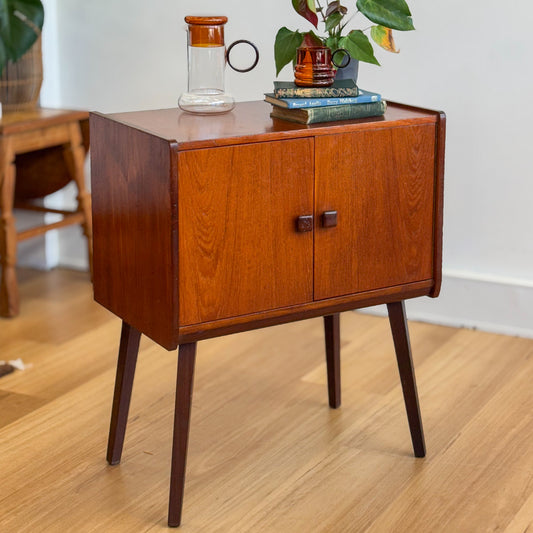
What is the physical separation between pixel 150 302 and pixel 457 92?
136cm

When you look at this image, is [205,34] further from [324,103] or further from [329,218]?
[329,218]

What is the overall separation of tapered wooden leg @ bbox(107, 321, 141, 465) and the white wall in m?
1.17

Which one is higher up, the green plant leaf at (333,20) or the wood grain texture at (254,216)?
the green plant leaf at (333,20)

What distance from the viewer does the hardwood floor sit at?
1.89m

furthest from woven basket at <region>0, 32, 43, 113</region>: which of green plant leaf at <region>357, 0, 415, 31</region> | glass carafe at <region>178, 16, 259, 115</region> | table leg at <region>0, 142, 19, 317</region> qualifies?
green plant leaf at <region>357, 0, 415, 31</region>

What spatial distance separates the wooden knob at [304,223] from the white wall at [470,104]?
44.9 inches

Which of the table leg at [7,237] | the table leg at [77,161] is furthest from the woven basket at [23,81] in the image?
the table leg at [7,237]

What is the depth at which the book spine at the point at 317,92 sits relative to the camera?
187cm

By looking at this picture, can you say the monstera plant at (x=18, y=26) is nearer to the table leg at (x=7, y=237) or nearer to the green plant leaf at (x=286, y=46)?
the table leg at (x=7, y=237)

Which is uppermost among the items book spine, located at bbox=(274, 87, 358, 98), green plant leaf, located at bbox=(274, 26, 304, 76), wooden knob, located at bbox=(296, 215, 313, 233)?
green plant leaf, located at bbox=(274, 26, 304, 76)

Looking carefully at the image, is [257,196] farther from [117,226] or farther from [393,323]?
[393,323]

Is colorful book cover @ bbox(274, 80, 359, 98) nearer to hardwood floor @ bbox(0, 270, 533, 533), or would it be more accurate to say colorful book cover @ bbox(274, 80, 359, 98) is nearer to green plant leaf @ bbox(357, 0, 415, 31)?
green plant leaf @ bbox(357, 0, 415, 31)

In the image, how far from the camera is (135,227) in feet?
5.90

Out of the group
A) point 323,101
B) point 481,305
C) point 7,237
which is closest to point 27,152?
point 7,237
